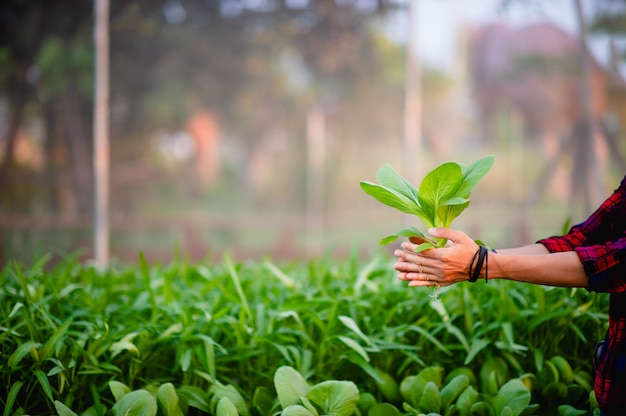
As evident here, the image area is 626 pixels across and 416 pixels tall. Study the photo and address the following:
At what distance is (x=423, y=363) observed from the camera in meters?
1.16

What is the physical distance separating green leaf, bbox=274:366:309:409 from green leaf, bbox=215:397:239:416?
0.25 ft

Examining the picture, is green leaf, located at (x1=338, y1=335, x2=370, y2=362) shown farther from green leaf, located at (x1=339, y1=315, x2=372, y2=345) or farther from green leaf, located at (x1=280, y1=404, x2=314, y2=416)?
green leaf, located at (x1=280, y1=404, x2=314, y2=416)

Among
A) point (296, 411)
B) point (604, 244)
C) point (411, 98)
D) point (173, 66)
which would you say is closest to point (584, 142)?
point (411, 98)

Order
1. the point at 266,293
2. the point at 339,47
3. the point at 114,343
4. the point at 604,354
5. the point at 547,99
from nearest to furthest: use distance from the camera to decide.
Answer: the point at 604,354 → the point at 114,343 → the point at 266,293 → the point at 547,99 → the point at 339,47

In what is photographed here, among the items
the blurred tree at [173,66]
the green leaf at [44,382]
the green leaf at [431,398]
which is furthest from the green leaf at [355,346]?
A: the blurred tree at [173,66]

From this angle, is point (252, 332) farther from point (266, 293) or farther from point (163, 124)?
point (163, 124)

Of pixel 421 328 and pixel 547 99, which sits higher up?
pixel 547 99

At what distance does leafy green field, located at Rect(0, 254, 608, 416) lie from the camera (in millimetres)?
1036

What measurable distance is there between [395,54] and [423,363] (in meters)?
9.49

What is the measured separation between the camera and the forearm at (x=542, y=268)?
2.73ft

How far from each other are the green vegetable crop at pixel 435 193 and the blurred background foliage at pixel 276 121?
722 cm

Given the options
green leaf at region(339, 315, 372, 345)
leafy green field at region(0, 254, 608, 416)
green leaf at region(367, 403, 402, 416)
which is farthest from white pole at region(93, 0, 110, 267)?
green leaf at region(367, 403, 402, 416)

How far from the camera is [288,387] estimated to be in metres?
1.02

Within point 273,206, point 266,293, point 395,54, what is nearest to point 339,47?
point 395,54
